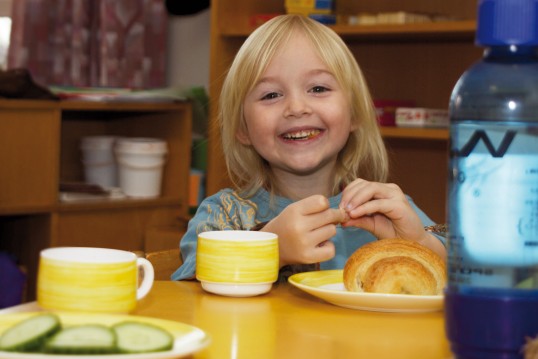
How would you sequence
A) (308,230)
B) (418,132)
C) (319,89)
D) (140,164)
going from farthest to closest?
(140,164) → (418,132) → (319,89) → (308,230)

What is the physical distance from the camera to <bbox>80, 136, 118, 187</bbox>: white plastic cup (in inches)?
132

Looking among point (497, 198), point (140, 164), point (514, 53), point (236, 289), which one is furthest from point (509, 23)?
point (140, 164)

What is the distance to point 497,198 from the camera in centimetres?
70

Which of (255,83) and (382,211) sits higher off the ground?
(255,83)

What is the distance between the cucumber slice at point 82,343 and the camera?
0.71 metres

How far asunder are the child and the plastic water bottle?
0.74 m

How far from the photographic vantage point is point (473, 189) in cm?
71

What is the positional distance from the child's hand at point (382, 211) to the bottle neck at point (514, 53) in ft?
1.62

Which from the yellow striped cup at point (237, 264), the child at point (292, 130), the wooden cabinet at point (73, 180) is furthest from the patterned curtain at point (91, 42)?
the yellow striped cup at point (237, 264)

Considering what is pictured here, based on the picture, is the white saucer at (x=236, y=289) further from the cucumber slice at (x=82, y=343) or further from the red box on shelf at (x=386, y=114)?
the red box on shelf at (x=386, y=114)

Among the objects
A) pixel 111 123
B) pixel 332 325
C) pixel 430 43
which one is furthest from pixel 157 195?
pixel 332 325

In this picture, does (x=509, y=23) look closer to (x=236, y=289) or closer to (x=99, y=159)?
(x=236, y=289)

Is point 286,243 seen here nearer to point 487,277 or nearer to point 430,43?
point 487,277

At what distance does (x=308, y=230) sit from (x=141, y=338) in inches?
18.7
